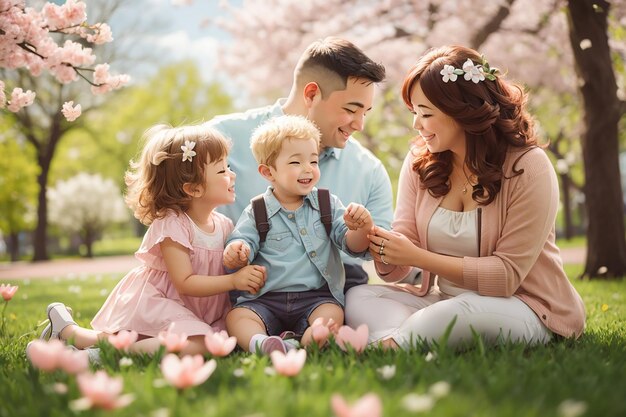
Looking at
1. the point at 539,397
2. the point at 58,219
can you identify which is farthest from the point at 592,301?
the point at 58,219

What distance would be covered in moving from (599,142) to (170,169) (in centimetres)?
592

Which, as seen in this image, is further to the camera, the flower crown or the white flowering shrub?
the white flowering shrub

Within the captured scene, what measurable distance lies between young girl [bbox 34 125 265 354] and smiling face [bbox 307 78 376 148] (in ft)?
2.37

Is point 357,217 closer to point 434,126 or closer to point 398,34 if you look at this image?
point 434,126

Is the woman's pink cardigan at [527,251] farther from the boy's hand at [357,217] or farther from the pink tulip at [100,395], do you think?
the pink tulip at [100,395]

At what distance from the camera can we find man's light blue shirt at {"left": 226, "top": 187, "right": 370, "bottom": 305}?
10.8 feet

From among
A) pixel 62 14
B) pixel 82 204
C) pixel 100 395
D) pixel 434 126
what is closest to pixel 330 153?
pixel 434 126

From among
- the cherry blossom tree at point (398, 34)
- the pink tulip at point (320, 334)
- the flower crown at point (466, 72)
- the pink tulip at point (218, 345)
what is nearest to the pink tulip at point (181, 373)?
the pink tulip at point (218, 345)

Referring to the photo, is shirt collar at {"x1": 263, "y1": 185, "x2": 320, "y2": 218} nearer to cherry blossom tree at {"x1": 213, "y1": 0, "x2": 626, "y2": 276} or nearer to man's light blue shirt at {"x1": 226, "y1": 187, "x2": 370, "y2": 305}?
man's light blue shirt at {"x1": 226, "y1": 187, "x2": 370, "y2": 305}

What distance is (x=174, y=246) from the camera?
10.6 ft

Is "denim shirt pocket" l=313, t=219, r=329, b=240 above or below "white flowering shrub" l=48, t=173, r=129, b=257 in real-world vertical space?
above

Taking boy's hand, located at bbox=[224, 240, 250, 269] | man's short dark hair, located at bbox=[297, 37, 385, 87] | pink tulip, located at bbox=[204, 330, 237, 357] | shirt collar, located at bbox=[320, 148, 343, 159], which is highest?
man's short dark hair, located at bbox=[297, 37, 385, 87]

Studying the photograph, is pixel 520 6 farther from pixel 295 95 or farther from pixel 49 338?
pixel 49 338

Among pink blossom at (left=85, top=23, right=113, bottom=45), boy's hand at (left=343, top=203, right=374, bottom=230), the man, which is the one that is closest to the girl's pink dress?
the man
